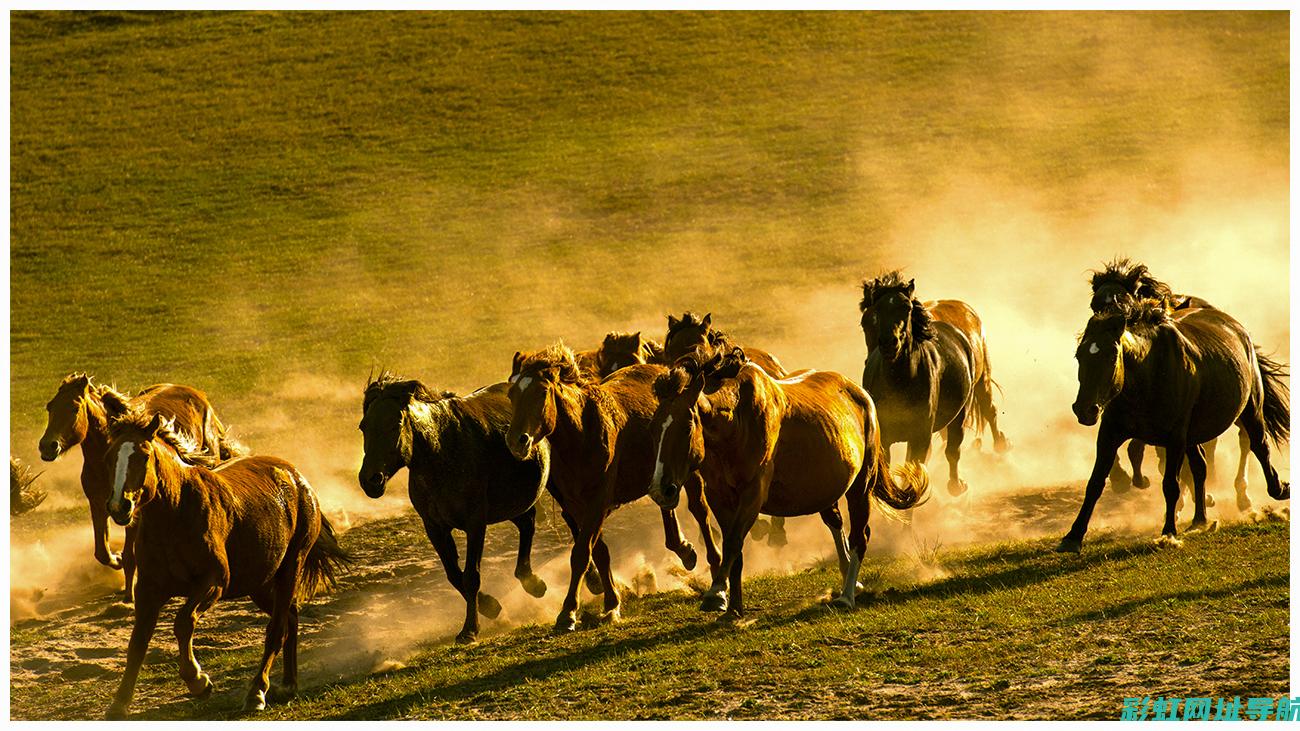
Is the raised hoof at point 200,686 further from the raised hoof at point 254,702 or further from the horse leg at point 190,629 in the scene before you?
the raised hoof at point 254,702

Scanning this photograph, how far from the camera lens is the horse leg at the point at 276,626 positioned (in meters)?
11.9

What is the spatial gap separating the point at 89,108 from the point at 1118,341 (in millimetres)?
43350

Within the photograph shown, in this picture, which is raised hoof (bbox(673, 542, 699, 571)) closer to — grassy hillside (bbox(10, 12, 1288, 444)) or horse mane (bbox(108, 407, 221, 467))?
horse mane (bbox(108, 407, 221, 467))

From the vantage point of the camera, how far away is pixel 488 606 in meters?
14.1

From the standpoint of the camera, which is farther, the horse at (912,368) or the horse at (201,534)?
the horse at (912,368)

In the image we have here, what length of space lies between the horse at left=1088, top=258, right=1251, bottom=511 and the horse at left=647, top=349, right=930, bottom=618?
334 centimetres

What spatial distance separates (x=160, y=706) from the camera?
40.3ft

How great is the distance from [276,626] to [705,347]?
3.94 metres

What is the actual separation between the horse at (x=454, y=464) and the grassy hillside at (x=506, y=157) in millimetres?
16202

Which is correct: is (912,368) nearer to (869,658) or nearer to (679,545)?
(679,545)

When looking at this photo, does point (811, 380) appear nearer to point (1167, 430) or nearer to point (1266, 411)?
point (1167, 430)

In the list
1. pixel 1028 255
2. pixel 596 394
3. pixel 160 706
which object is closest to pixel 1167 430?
Answer: pixel 596 394

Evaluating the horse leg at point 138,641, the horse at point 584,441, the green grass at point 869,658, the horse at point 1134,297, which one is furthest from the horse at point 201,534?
the horse at point 1134,297

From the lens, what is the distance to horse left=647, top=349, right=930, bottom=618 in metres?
12.6
